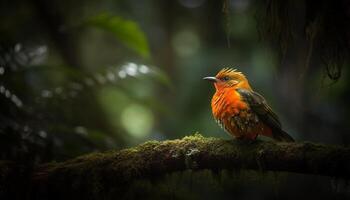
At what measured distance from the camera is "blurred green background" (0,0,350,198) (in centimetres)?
532

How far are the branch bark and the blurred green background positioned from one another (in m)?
0.62

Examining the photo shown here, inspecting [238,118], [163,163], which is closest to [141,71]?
[238,118]

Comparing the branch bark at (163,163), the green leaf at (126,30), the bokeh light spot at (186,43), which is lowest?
the branch bark at (163,163)

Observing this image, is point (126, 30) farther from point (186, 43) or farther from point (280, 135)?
point (186, 43)

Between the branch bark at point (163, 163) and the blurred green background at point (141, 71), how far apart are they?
62 centimetres

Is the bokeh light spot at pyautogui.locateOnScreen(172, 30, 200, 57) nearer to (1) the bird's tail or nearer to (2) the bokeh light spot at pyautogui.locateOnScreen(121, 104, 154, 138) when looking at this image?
(2) the bokeh light spot at pyautogui.locateOnScreen(121, 104, 154, 138)

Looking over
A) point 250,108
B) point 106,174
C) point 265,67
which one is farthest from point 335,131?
point 106,174

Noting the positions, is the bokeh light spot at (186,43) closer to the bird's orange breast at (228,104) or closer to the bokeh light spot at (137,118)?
the bokeh light spot at (137,118)

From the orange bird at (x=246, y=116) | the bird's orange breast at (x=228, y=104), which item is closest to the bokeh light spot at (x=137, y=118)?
the bird's orange breast at (x=228, y=104)

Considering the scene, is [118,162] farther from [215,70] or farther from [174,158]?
[215,70]

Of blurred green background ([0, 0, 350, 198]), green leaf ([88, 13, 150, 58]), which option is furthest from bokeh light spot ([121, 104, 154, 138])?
green leaf ([88, 13, 150, 58])

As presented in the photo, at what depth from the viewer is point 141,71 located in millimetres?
5957

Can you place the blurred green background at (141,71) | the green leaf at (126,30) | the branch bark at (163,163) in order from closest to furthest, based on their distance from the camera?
the branch bark at (163,163) < the blurred green background at (141,71) < the green leaf at (126,30)

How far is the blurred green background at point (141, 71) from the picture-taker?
5.32 metres
